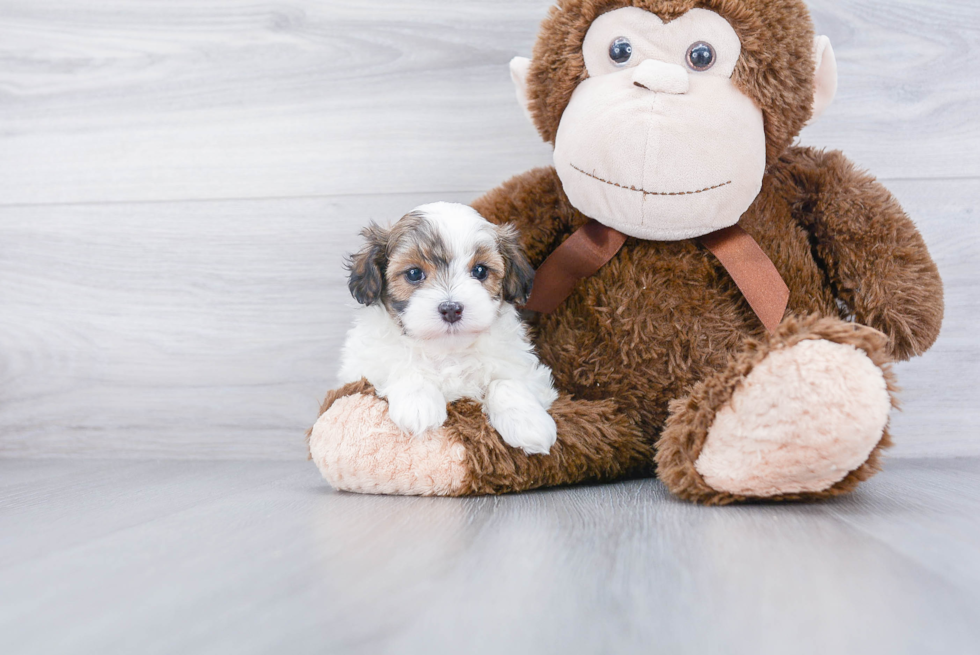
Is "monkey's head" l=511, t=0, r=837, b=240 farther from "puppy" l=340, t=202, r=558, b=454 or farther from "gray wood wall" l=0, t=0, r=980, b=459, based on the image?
"gray wood wall" l=0, t=0, r=980, b=459

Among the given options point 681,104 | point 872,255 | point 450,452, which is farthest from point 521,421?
point 872,255

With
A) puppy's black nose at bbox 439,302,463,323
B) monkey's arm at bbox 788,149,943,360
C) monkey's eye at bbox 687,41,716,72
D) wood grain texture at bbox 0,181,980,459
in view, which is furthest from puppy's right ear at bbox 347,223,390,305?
monkey's arm at bbox 788,149,943,360

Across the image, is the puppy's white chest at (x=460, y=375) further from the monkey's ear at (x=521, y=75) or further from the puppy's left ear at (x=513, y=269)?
the monkey's ear at (x=521, y=75)

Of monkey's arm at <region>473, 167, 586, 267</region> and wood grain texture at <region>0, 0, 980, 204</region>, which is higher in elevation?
wood grain texture at <region>0, 0, 980, 204</region>

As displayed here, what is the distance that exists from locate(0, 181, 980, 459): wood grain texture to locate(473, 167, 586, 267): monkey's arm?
31 centimetres

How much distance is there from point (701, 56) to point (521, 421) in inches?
23.1

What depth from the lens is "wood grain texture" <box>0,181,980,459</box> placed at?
1610mm

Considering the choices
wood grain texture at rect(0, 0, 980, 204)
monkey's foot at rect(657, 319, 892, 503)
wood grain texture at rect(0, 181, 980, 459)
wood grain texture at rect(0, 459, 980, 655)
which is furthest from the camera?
wood grain texture at rect(0, 181, 980, 459)

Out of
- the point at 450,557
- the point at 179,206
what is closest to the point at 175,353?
the point at 179,206

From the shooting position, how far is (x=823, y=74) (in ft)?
3.74

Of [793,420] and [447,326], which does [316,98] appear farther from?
[793,420]

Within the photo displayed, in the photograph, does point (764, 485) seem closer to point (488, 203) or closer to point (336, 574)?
point (336, 574)

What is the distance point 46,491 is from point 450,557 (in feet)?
2.97

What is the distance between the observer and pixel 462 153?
1574 millimetres
